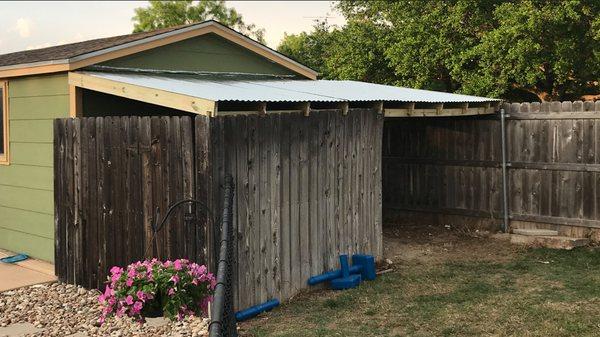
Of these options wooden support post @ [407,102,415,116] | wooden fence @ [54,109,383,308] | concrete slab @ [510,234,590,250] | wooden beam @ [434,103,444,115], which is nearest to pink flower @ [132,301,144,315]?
wooden fence @ [54,109,383,308]

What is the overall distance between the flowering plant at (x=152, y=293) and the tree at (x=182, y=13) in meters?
50.5

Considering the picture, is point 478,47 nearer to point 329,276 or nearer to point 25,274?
point 329,276

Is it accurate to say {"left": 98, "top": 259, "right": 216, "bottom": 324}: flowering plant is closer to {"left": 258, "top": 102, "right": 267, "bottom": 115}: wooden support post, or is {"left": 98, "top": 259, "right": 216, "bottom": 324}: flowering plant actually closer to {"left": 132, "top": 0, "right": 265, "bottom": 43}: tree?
{"left": 258, "top": 102, "right": 267, "bottom": 115}: wooden support post

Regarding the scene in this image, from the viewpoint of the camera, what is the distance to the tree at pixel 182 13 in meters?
53.9

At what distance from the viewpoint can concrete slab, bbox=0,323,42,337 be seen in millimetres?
5988

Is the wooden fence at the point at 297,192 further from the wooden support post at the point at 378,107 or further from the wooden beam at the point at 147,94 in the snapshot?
the wooden beam at the point at 147,94

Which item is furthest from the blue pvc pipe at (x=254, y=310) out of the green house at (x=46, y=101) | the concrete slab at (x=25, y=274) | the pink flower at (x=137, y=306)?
the green house at (x=46, y=101)

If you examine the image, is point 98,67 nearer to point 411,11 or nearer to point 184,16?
point 411,11

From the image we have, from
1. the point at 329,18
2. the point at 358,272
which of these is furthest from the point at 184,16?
the point at 358,272

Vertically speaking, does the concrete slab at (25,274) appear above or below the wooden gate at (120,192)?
below

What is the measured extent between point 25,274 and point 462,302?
5.39 metres

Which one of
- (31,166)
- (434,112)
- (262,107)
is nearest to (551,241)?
(434,112)

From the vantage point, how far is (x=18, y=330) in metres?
6.11

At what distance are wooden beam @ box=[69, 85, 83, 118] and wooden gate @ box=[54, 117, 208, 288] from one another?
169 millimetres
